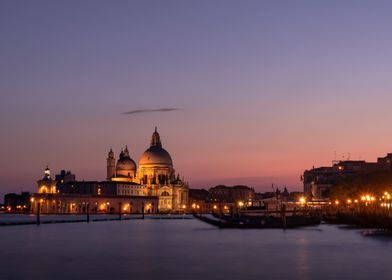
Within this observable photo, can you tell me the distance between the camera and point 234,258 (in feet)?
145

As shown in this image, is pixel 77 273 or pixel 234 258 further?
pixel 234 258

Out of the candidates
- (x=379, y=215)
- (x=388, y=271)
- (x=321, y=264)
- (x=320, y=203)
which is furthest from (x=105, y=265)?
(x=320, y=203)

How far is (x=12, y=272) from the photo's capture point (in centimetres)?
3662

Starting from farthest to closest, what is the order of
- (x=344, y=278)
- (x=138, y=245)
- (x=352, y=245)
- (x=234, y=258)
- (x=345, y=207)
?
1. (x=345, y=207)
2. (x=138, y=245)
3. (x=352, y=245)
4. (x=234, y=258)
5. (x=344, y=278)

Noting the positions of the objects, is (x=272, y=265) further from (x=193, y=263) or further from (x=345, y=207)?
(x=345, y=207)

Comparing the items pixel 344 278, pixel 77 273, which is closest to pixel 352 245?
pixel 344 278

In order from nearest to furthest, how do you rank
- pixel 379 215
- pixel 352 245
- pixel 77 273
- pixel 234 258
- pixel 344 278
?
pixel 344 278, pixel 77 273, pixel 234 258, pixel 352 245, pixel 379 215

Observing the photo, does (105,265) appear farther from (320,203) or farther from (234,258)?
(320,203)

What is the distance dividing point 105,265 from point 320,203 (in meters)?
136

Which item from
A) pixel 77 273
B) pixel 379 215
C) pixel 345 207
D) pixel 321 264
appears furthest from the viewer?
pixel 345 207

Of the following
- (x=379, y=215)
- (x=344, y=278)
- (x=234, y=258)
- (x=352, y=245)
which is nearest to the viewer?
(x=344, y=278)

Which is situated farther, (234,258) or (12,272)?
(234,258)

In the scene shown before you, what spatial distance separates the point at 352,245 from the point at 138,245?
1723 centimetres

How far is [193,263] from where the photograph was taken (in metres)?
41.7
